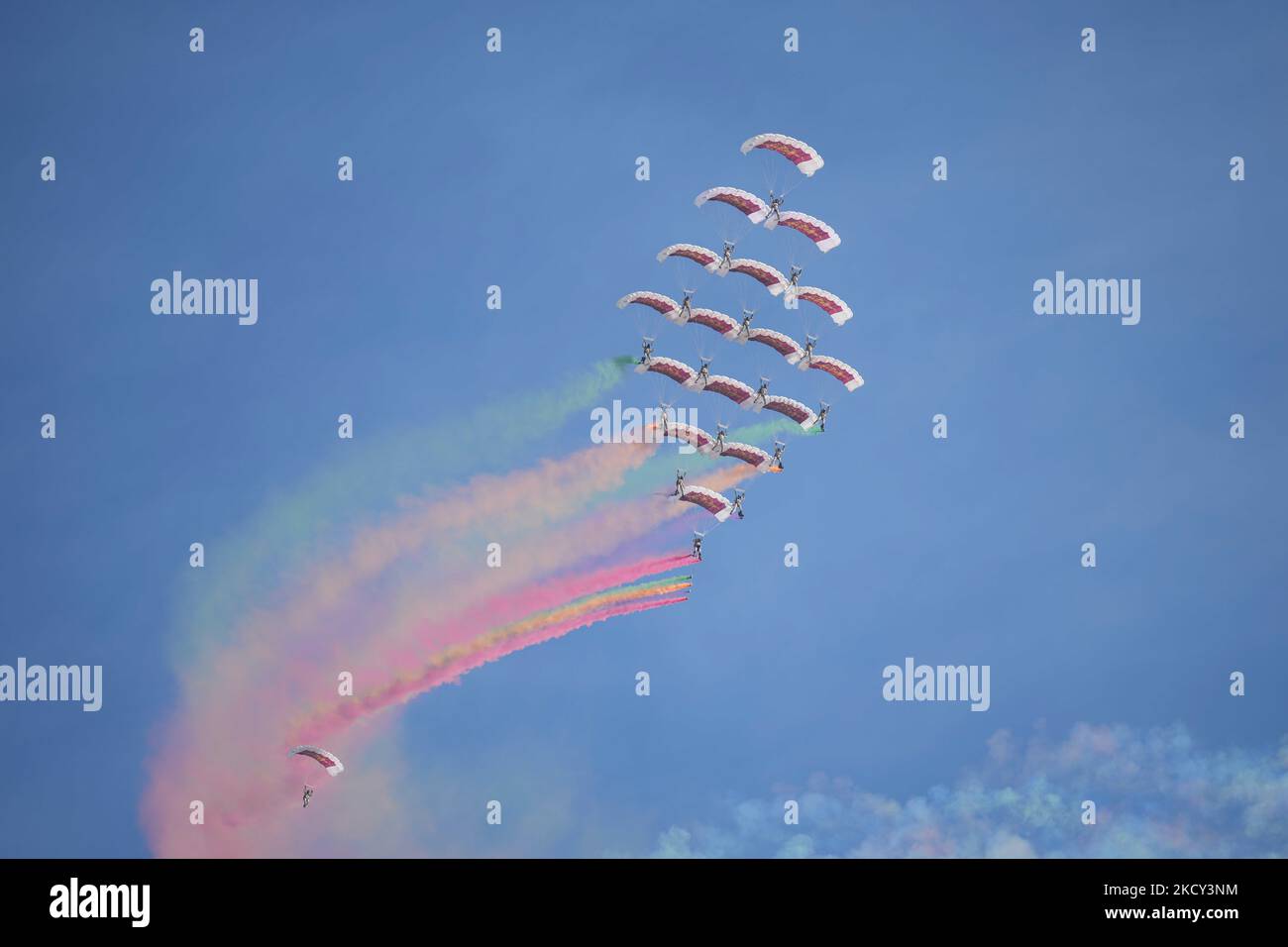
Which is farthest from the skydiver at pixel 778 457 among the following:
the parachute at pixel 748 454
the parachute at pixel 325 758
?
the parachute at pixel 325 758

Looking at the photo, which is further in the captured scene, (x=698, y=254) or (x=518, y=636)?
(x=518, y=636)

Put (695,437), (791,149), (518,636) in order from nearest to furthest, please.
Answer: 1. (791,149)
2. (695,437)
3. (518,636)

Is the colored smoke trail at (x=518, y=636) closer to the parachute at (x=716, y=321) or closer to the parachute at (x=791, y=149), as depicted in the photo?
the parachute at (x=716, y=321)

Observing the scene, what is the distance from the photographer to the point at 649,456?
87125 mm

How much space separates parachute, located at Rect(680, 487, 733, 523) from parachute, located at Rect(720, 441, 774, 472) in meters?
1.64

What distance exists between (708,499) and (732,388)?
3486 mm

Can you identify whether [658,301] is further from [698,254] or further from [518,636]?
[518,636]

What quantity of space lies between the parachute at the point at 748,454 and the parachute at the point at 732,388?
51.4 inches

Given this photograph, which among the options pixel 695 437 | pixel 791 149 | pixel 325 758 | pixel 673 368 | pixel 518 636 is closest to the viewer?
pixel 791 149

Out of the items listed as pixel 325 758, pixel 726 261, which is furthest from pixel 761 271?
pixel 325 758

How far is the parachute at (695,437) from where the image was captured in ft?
265

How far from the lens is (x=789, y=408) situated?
81.2 metres
